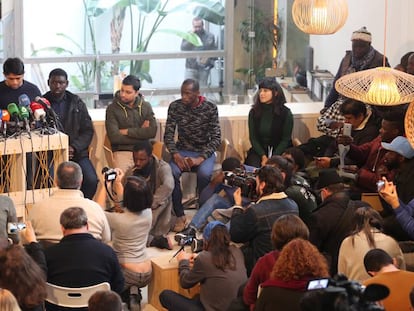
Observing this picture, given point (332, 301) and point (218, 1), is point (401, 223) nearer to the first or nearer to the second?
point (332, 301)

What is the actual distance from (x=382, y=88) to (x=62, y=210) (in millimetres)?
2592

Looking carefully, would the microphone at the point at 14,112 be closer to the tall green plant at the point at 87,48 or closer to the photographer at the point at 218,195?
the photographer at the point at 218,195

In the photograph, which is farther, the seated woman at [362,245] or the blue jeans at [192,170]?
the blue jeans at [192,170]

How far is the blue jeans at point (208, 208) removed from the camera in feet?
24.6

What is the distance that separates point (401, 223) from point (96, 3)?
525cm

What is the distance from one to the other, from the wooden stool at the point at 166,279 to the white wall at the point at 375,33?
3863 mm

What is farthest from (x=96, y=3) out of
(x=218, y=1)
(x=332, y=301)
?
(x=332, y=301)

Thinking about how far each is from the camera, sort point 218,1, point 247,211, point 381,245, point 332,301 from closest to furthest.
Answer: point 332,301
point 381,245
point 247,211
point 218,1

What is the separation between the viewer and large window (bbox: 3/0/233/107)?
33.7ft

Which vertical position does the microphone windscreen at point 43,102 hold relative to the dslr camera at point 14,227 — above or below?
above

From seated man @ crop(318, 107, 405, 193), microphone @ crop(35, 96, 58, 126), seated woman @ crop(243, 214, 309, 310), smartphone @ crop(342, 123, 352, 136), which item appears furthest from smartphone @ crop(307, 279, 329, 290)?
smartphone @ crop(342, 123, 352, 136)

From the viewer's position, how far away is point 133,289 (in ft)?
21.5

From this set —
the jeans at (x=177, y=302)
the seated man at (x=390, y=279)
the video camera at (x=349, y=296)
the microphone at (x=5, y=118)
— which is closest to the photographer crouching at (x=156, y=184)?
the microphone at (x=5, y=118)

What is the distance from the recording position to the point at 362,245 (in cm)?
566
